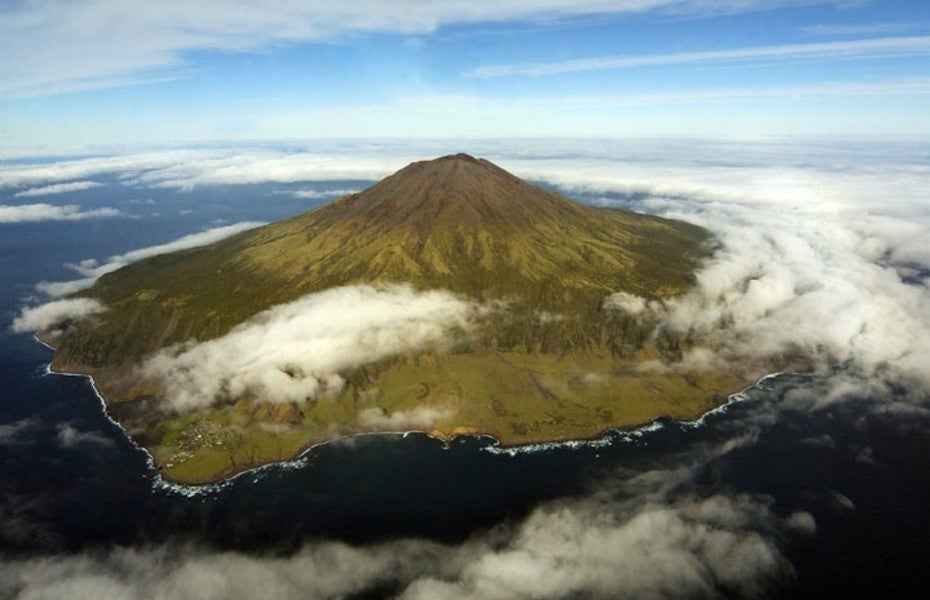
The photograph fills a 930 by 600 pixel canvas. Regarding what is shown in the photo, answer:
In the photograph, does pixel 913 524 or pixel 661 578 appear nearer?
pixel 661 578

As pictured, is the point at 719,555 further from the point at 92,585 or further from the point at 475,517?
the point at 92,585

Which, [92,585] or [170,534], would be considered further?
[170,534]

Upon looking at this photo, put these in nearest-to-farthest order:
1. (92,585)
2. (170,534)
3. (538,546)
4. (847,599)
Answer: (847,599), (92,585), (538,546), (170,534)

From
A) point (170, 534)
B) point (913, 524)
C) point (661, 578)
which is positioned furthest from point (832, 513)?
point (170, 534)

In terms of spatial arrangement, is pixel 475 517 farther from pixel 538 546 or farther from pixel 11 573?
pixel 11 573

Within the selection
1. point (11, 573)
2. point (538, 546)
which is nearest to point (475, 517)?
point (538, 546)

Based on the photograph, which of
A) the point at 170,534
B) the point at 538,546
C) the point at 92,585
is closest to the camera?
the point at 92,585

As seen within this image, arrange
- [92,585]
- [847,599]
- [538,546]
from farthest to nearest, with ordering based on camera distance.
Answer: [538,546], [92,585], [847,599]

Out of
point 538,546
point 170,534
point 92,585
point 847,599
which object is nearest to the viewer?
point 847,599
